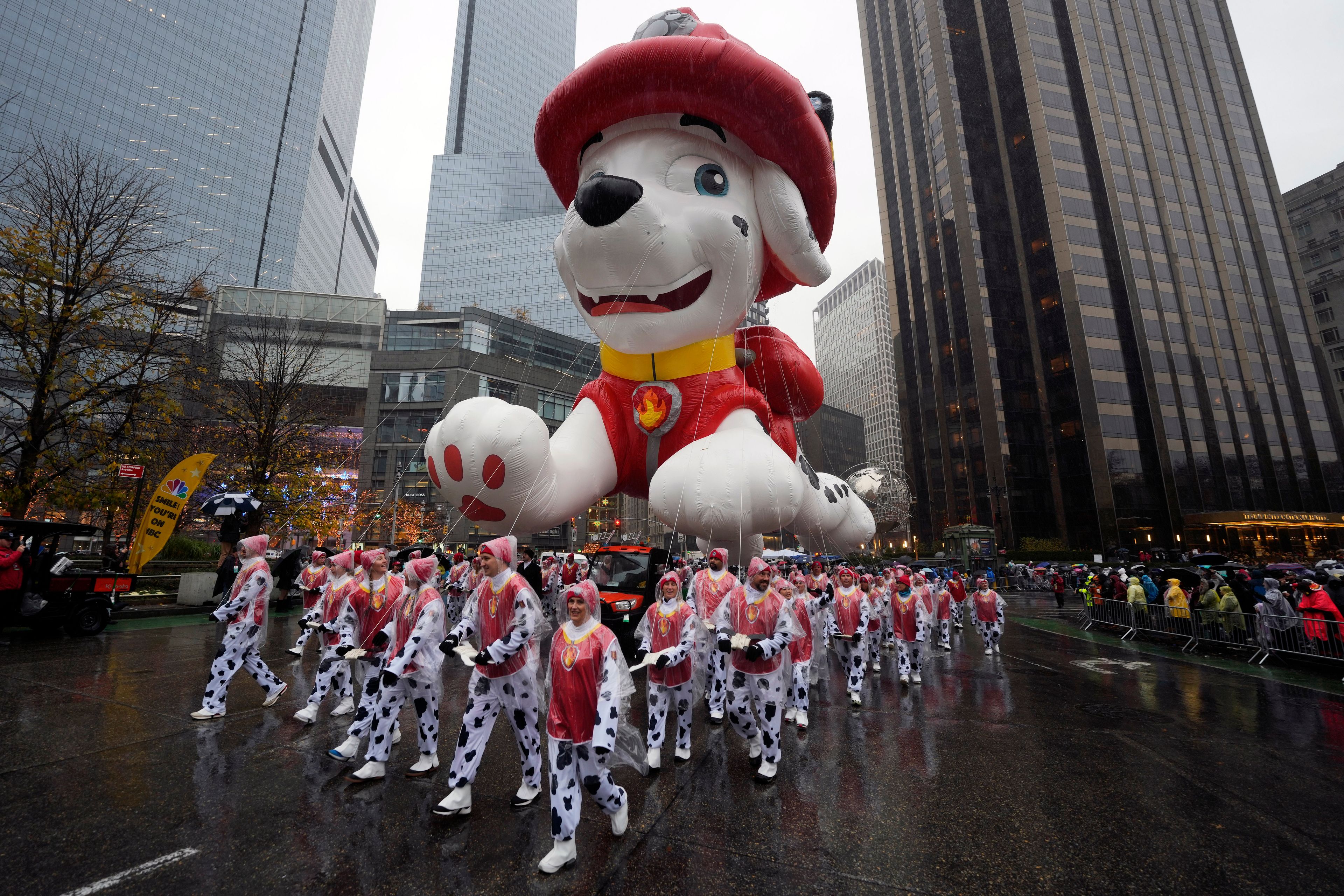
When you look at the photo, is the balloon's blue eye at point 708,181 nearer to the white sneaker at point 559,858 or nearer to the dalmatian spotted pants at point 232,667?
the white sneaker at point 559,858

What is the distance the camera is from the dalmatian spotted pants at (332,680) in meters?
5.31

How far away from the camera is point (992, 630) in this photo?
1053cm

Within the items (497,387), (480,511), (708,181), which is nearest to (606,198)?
(708,181)

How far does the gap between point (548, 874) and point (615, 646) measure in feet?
3.72

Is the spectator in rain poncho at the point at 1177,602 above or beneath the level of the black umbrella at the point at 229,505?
beneath

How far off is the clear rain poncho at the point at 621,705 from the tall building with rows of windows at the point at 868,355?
290 feet

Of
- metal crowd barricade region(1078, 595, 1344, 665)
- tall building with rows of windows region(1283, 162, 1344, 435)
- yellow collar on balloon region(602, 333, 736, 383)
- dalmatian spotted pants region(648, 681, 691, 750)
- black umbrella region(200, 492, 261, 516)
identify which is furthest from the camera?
tall building with rows of windows region(1283, 162, 1344, 435)

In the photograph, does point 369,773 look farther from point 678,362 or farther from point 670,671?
point 678,362

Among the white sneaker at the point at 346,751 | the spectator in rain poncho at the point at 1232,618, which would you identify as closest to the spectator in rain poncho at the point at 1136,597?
the spectator in rain poncho at the point at 1232,618

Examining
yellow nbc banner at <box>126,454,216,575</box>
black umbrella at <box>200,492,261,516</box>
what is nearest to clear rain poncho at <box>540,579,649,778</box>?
black umbrella at <box>200,492,261,516</box>

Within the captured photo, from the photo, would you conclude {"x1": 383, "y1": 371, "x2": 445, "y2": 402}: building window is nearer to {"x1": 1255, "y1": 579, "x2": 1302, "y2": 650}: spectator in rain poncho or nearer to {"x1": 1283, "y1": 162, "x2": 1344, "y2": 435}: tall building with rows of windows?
{"x1": 1255, "y1": 579, "x2": 1302, "y2": 650}: spectator in rain poncho

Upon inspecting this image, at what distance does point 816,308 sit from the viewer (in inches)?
4333

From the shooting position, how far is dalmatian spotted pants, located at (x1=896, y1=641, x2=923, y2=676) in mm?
8156

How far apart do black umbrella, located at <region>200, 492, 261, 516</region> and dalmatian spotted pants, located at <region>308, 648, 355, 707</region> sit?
7683 mm
